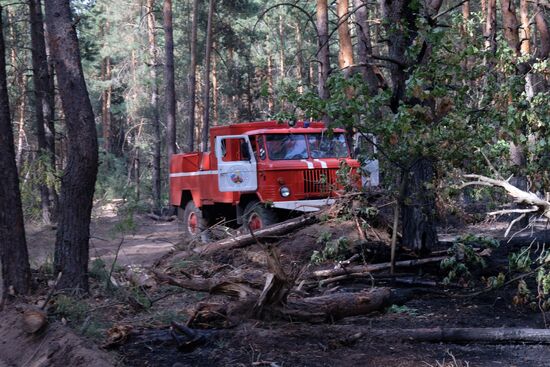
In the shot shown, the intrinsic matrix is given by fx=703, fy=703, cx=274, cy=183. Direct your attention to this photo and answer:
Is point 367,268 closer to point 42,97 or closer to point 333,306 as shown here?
point 333,306

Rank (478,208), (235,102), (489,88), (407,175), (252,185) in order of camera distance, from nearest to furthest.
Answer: (489,88)
(407,175)
(478,208)
(252,185)
(235,102)

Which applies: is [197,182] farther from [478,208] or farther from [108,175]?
[108,175]

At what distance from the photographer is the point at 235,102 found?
128 feet

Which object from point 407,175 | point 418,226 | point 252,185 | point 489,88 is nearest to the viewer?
point 489,88

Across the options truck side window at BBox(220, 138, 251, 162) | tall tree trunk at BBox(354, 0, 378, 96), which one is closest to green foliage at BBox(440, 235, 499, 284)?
tall tree trunk at BBox(354, 0, 378, 96)

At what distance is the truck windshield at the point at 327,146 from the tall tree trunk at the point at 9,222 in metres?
7.20

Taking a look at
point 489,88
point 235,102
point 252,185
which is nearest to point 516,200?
point 489,88

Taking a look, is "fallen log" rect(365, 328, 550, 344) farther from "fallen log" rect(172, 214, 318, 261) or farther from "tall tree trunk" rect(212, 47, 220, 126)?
"tall tree trunk" rect(212, 47, 220, 126)

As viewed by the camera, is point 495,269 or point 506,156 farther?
point 495,269

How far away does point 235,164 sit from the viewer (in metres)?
14.8

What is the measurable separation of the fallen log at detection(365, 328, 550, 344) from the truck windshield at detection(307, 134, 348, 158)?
837cm

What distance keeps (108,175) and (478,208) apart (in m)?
30.5

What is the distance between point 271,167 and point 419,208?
5040mm

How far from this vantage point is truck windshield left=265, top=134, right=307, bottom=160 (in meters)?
14.6
